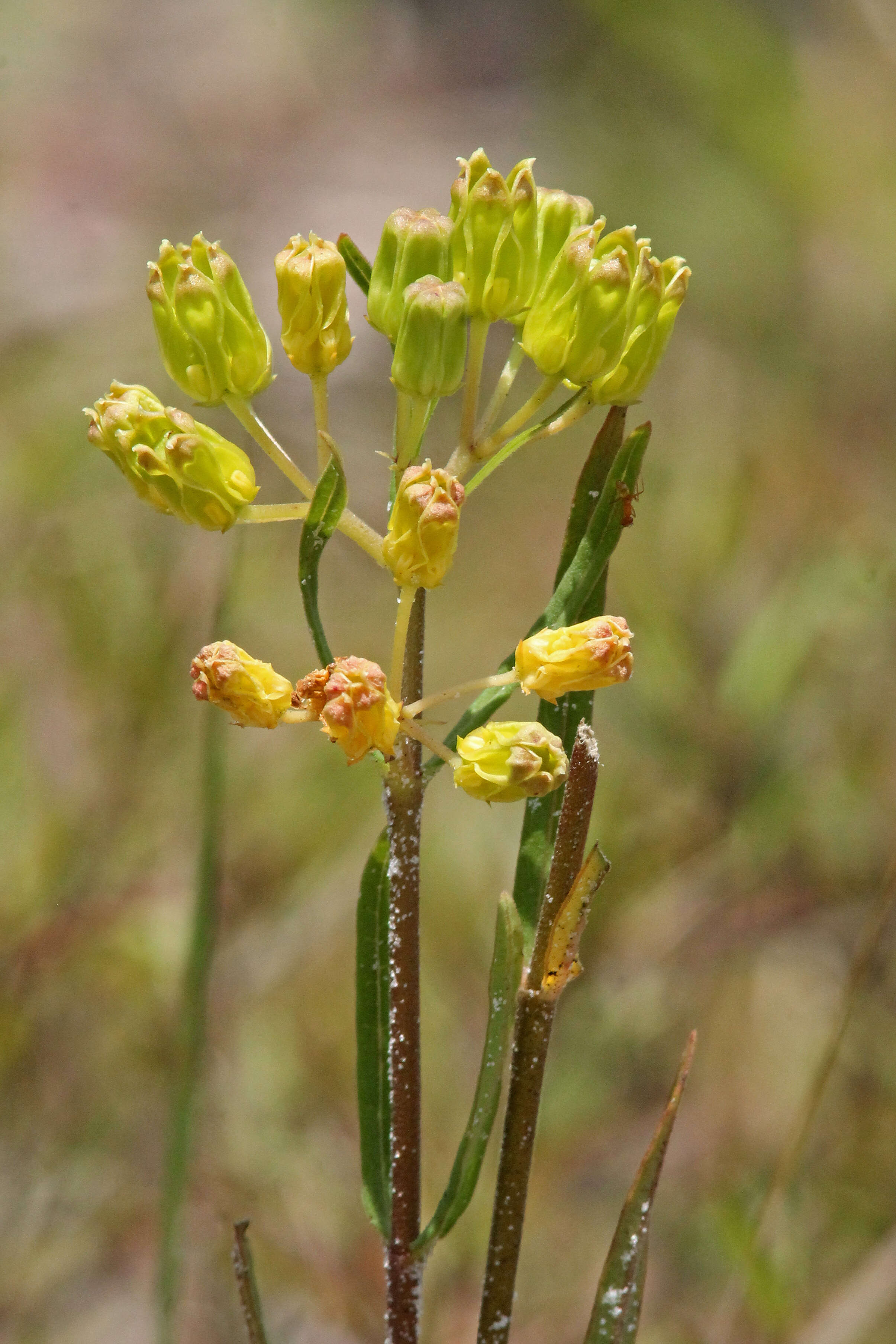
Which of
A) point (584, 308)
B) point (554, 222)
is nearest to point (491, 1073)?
point (584, 308)

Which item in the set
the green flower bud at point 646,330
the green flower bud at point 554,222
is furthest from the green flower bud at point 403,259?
the green flower bud at point 646,330

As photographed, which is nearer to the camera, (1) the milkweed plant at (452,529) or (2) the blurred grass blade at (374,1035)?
(1) the milkweed plant at (452,529)

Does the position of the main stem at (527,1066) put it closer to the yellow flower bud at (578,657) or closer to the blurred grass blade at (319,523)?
the yellow flower bud at (578,657)

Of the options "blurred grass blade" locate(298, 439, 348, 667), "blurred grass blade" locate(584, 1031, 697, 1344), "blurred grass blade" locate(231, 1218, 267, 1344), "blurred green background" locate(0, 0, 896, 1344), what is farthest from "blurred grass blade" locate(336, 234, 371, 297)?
"blurred green background" locate(0, 0, 896, 1344)

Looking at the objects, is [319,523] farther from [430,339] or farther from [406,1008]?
[406,1008]

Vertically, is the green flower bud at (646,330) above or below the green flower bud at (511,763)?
above

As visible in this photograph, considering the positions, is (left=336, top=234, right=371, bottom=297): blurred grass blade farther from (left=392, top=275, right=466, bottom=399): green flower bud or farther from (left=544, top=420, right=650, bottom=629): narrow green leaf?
(left=544, top=420, right=650, bottom=629): narrow green leaf
